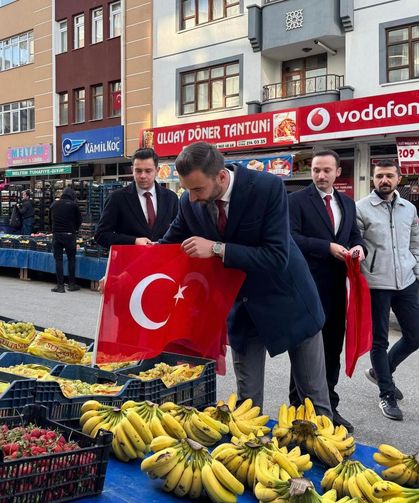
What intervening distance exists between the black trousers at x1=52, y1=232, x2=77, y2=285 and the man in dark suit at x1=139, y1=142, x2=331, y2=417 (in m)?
9.78

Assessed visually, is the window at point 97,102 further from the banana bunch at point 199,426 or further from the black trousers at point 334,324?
the banana bunch at point 199,426

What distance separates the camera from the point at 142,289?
335 cm

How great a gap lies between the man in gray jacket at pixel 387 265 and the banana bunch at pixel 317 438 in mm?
2305

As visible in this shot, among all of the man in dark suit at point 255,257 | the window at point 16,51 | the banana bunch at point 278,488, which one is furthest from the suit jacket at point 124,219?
the window at point 16,51

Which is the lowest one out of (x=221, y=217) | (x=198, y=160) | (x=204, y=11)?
(x=221, y=217)

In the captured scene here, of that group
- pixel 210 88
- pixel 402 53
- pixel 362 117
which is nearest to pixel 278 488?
pixel 362 117

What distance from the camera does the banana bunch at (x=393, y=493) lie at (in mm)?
1960

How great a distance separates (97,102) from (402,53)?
1381cm

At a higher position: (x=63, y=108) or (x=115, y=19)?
(x=115, y=19)

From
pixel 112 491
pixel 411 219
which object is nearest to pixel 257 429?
pixel 112 491

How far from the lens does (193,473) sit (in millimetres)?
2131

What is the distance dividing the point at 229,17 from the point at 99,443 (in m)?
20.3

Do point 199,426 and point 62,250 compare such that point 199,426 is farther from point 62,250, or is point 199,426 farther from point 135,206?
point 62,250

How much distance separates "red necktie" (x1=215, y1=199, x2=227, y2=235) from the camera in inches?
122
